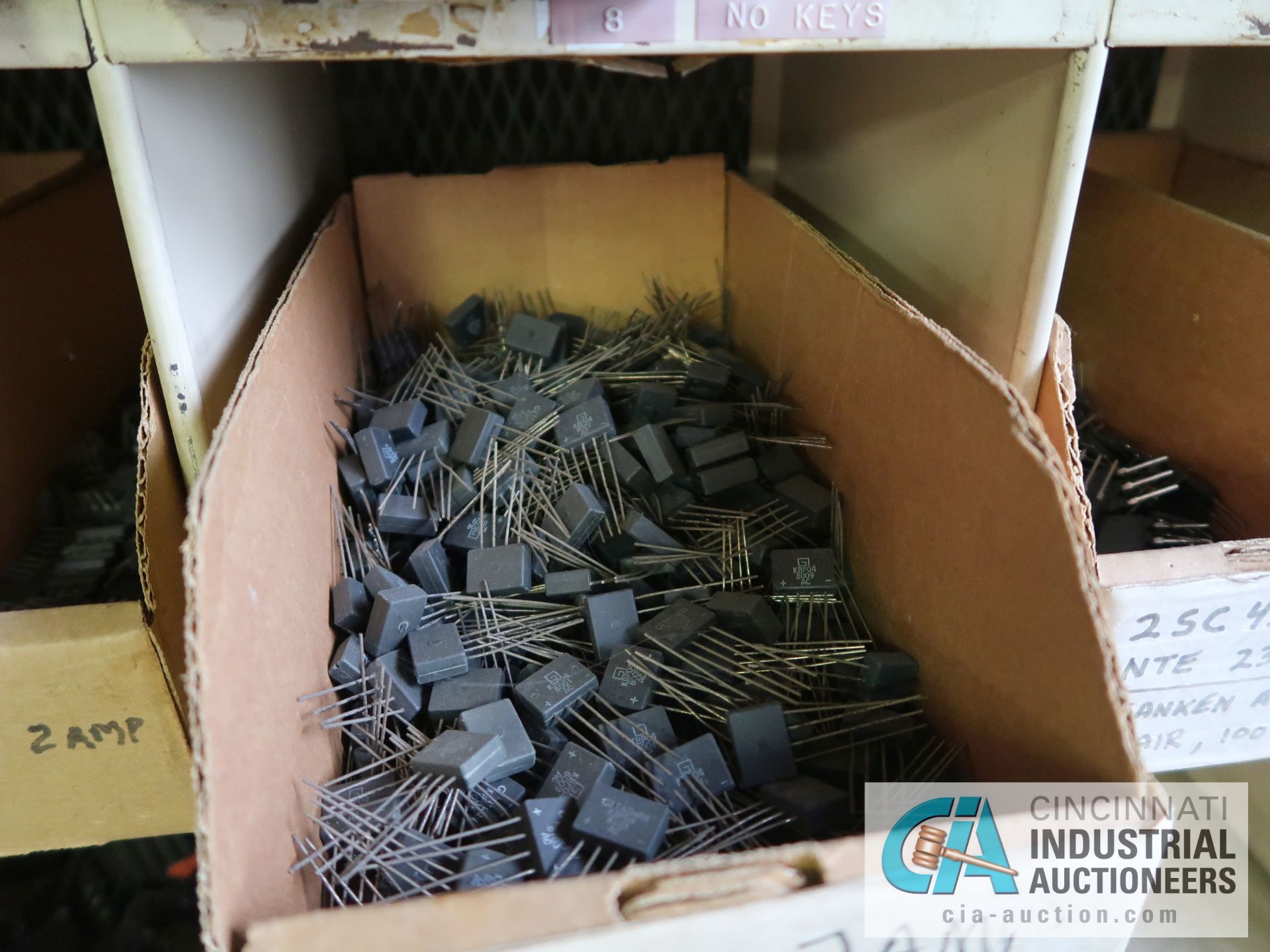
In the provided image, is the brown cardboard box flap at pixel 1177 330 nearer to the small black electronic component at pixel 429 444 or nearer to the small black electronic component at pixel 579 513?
the small black electronic component at pixel 579 513

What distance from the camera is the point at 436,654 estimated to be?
1.21 m

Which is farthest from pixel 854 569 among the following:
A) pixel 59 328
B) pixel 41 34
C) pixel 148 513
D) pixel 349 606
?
pixel 59 328

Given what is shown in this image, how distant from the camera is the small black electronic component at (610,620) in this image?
4.19 feet

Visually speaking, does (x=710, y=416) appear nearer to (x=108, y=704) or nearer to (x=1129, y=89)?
(x=108, y=704)

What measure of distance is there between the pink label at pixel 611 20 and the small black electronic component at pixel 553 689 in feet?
2.54

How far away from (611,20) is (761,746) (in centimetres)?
85

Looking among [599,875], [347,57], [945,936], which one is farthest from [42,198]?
[945,936]

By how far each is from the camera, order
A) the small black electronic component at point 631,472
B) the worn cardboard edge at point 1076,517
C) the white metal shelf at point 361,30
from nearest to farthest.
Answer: the worn cardboard edge at point 1076,517
the white metal shelf at point 361,30
the small black electronic component at point 631,472

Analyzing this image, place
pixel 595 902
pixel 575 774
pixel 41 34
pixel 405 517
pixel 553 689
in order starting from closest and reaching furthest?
pixel 595 902 → pixel 41 34 → pixel 575 774 → pixel 553 689 → pixel 405 517

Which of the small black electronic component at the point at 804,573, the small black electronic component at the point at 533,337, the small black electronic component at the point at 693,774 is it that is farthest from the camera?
the small black electronic component at the point at 533,337

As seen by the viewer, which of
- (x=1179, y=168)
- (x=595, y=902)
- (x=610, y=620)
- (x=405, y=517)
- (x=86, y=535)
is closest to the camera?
(x=595, y=902)

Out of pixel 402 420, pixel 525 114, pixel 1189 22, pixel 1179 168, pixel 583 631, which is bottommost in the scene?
pixel 583 631

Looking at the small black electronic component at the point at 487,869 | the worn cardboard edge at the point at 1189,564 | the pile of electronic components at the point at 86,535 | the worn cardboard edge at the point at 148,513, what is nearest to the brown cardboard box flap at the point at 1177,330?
the worn cardboard edge at the point at 1189,564

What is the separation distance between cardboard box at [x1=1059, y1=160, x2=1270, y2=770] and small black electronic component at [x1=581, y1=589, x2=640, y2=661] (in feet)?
2.06
